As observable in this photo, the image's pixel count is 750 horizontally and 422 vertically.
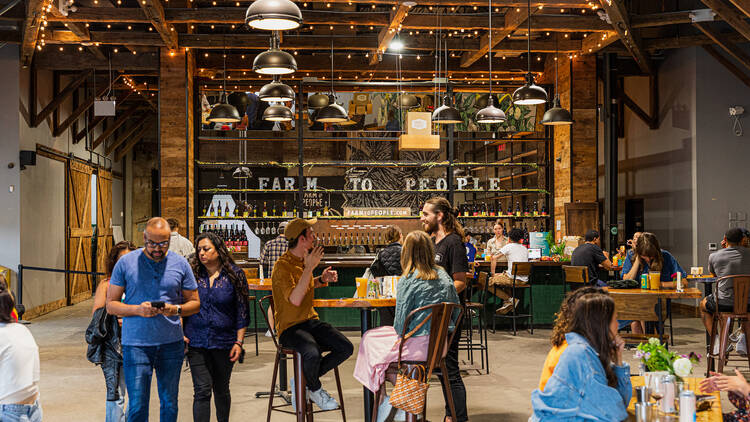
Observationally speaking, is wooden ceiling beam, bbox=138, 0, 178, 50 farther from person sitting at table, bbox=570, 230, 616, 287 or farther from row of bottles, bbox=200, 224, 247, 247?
person sitting at table, bbox=570, 230, 616, 287

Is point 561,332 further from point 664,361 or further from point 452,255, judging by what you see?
point 452,255

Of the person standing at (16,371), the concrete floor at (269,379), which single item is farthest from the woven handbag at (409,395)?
the person standing at (16,371)

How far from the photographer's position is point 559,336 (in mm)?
3078

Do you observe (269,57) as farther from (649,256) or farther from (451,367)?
(649,256)

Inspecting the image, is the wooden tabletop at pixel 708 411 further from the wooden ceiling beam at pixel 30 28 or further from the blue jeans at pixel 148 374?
the wooden ceiling beam at pixel 30 28

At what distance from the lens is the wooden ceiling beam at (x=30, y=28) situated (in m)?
8.72

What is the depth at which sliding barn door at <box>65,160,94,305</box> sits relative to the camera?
14746mm

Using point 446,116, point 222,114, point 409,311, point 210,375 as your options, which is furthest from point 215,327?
point 222,114

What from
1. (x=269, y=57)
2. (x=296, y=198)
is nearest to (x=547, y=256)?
(x=296, y=198)

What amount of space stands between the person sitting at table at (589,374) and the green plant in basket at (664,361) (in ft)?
0.41

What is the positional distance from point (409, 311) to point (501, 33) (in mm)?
7077

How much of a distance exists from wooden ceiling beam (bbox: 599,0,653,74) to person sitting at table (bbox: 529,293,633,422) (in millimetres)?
7061

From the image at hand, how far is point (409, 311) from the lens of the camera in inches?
177

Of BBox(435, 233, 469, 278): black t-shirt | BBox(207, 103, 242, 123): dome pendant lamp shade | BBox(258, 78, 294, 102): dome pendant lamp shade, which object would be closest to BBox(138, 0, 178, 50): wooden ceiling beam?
BBox(207, 103, 242, 123): dome pendant lamp shade
